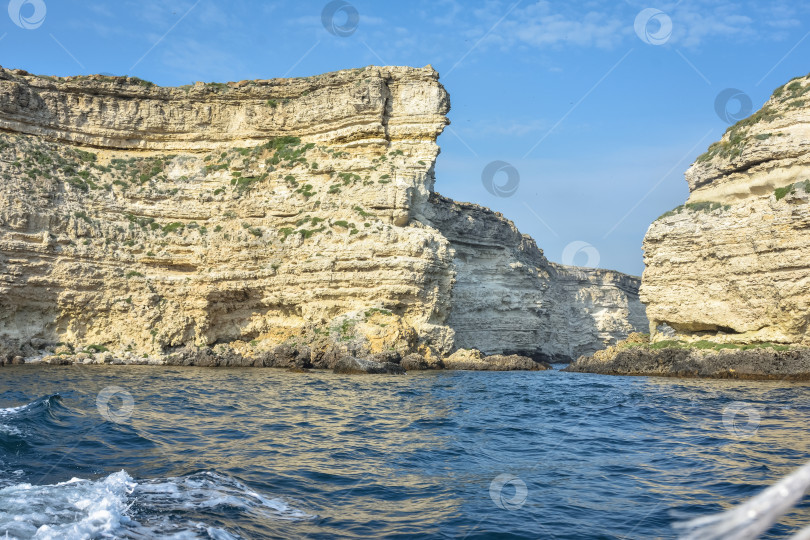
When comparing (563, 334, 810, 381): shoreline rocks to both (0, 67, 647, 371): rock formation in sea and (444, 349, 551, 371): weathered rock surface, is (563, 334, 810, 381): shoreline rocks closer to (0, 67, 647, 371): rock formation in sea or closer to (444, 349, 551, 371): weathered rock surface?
(444, 349, 551, 371): weathered rock surface

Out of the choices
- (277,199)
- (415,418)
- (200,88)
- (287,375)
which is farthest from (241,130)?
(415,418)

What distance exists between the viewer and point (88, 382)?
19.0 meters

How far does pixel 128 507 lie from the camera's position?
19.7 ft

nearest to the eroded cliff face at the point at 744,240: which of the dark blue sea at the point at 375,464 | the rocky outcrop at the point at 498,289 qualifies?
the dark blue sea at the point at 375,464

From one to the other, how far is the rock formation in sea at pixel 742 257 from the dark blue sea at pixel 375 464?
11.2 meters

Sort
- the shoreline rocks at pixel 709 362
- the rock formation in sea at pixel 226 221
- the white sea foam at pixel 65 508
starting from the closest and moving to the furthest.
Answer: the white sea foam at pixel 65 508 → the shoreline rocks at pixel 709 362 → the rock formation in sea at pixel 226 221

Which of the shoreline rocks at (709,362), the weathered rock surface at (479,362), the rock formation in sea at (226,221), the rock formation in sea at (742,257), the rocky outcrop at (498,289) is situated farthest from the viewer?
the rocky outcrop at (498,289)

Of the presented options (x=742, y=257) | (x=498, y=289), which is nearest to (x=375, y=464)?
(x=742, y=257)

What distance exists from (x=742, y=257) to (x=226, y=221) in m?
29.1

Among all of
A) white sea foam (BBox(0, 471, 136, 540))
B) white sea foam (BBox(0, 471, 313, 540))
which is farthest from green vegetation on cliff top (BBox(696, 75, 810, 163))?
white sea foam (BBox(0, 471, 136, 540))

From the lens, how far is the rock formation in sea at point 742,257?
1031 inches

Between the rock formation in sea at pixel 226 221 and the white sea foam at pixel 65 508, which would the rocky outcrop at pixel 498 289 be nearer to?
the rock formation in sea at pixel 226 221

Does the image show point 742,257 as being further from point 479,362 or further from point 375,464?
point 375,464

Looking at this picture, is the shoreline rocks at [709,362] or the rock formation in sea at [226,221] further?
the rock formation in sea at [226,221]
